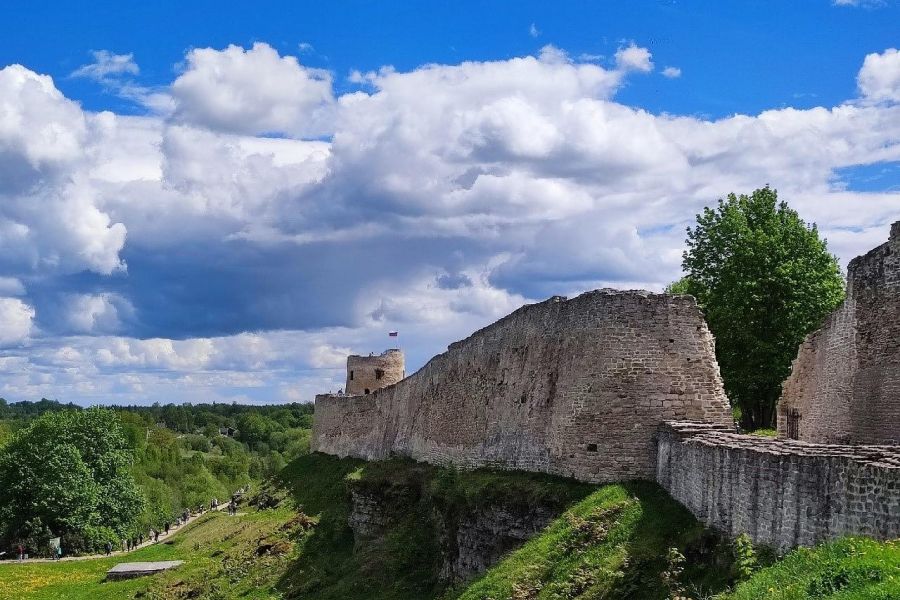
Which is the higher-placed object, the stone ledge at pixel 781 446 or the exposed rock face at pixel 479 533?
the stone ledge at pixel 781 446

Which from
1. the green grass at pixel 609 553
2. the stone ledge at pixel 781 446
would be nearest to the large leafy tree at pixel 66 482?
the green grass at pixel 609 553

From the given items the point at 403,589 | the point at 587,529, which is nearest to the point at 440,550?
the point at 403,589

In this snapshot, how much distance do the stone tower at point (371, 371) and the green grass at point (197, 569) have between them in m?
14.5

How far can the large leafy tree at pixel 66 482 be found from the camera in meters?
55.7

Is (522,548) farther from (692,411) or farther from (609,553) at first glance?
(692,411)

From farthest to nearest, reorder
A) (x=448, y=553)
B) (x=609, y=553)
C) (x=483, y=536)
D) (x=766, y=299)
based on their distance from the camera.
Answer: (x=766, y=299)
(x=448, y=553)
(x=483, y=536)
(x=609, y=553)

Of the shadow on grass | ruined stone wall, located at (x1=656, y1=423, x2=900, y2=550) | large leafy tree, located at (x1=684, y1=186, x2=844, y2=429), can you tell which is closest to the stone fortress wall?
ruined stone wall, located at (x1=656, y1=423, x2=900, y2=550)

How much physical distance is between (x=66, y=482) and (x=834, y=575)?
5371 centimetres

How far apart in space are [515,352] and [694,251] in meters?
16.1

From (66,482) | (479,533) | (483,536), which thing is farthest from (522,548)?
(66,482)

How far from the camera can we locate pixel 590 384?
21.4 metres

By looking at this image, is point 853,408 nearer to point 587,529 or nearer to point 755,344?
point 587,529

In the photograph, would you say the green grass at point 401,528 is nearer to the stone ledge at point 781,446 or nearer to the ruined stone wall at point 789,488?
the stone ledge at point 781,446

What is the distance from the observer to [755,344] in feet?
119
